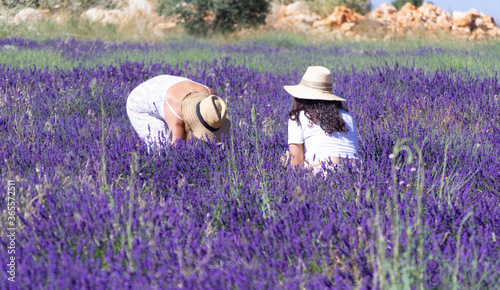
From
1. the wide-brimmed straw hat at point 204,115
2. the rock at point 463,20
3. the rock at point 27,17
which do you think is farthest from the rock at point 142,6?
the wide-brimmed straw hat at point 204,115

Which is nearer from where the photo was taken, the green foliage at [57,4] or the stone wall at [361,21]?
the green foliage at [57,4]

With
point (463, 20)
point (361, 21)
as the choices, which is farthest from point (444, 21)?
point (361, 21)

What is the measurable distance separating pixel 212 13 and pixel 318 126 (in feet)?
45.3

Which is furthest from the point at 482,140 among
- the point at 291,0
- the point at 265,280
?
the point at 291,0

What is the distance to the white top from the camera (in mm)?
3086

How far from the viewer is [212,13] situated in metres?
16.2

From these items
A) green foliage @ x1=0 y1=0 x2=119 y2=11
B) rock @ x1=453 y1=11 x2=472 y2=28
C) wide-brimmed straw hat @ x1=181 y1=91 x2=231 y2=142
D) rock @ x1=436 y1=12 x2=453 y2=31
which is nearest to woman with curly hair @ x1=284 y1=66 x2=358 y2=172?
wide-brimmed straw hat @ x1=181 y1=91 x2=231 y2=142

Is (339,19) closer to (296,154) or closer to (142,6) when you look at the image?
(142,6)

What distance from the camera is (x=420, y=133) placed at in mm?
3611

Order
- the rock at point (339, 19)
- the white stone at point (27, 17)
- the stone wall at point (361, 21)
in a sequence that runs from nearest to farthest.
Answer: the white stone at point (27, 17) < the stone wall at point (361, 21) < the rock at point (339, 19)

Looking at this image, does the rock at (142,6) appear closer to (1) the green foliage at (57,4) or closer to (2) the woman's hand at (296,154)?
(1) the green foliage at (57,4)

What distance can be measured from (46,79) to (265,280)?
4497 mm

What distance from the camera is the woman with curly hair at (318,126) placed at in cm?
309

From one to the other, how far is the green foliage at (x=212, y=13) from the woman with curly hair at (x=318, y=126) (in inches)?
499
